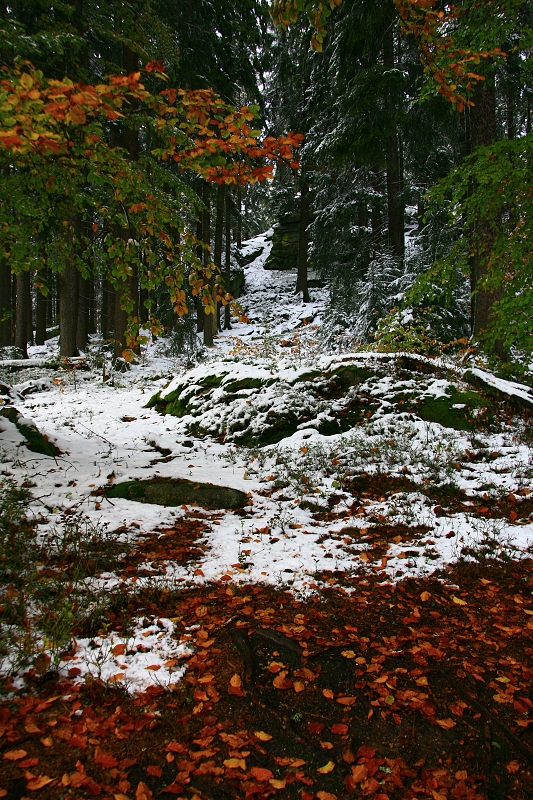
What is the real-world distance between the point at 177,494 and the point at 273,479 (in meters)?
1.49

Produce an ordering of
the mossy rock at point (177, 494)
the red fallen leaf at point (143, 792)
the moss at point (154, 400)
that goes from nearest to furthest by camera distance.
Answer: the red fallen leaf at point (143, 792), the mossy rock at point (177, 494), the moss at point (154, 400)

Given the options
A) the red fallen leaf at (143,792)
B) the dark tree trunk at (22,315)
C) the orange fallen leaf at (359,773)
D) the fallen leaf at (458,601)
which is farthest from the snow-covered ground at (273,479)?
the dark tree trunk at (22,315)

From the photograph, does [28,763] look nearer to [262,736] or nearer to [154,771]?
[154,771]

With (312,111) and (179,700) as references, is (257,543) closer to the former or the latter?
(179,700)

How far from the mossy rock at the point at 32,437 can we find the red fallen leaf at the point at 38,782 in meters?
5.17

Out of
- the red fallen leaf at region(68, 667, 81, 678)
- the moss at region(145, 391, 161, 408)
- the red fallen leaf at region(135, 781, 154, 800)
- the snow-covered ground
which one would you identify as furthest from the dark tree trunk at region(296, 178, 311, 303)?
the red fallen leaf at region(135, 781, 154, 800)

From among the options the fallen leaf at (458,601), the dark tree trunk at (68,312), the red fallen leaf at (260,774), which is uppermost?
the dark tree trunk at (68,312)

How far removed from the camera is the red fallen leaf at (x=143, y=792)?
183cm

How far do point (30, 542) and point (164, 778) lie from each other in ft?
9.13

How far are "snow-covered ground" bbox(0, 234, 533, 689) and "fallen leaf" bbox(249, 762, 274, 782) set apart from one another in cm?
82

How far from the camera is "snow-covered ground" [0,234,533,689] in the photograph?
13.0 ft

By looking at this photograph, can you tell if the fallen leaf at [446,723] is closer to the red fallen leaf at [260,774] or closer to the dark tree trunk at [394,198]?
the red fallen leaf at [260,774]

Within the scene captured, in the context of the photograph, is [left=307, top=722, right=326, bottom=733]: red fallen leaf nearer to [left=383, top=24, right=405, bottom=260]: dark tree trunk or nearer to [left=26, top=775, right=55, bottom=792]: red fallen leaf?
[left=26, top=775, right=55, bottom=792]: red fallen leaf

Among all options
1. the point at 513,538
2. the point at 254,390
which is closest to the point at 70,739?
the point at 513,538
